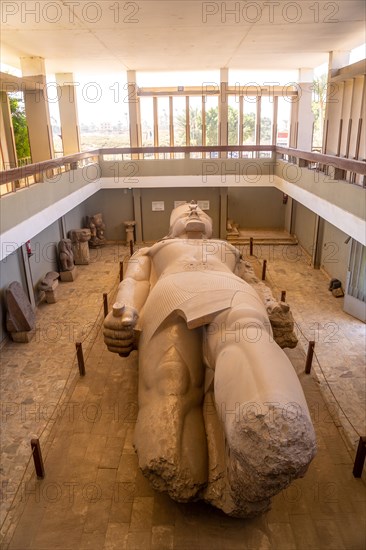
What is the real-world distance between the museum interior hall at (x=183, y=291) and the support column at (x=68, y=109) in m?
0.05

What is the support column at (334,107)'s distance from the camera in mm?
9727

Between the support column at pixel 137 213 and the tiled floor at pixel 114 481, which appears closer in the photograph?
the tiled floor at pixel 114 481

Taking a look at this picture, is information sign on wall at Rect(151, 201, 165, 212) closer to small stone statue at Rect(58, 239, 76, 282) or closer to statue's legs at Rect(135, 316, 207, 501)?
small stone statue at Rect(58, 239, 76, 282)

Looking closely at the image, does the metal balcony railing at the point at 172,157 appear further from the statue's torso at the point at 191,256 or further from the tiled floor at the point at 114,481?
the tiled floor at the point at 114,481

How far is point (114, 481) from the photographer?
3611 millimetres

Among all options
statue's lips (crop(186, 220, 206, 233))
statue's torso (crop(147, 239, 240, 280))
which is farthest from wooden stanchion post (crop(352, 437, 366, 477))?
statue's lips (crop(186, 220, 206, 233))

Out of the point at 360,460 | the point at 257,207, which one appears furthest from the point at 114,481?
the point at 257,207

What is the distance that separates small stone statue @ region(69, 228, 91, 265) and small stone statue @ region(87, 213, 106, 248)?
128 centimetres

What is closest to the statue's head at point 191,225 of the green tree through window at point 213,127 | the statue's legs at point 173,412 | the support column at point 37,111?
the statue's legs at point 173,412

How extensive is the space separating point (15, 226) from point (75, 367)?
2.19 metres

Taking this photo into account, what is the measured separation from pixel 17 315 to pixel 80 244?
410 centimetres

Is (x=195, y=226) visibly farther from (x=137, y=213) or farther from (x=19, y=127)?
(x=19, y=127)

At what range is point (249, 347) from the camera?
2.85 meters

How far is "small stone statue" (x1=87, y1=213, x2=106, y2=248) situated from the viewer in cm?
1204
